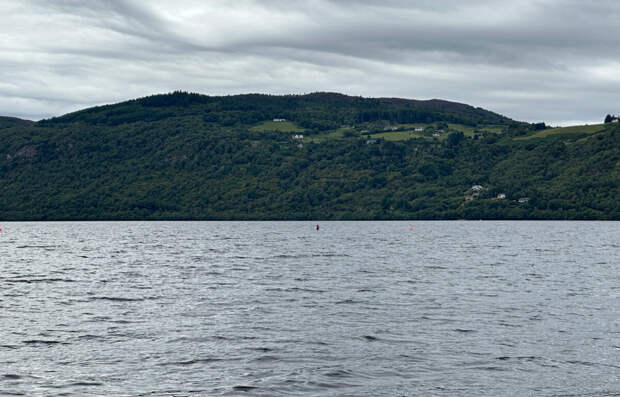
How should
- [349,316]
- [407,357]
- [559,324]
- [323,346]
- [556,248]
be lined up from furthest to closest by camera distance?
[556,248] → [349,316] → [559,324] → [323,346] → [407,357]

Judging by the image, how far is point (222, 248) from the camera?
357ft

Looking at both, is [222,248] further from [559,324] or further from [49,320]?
[559,324]

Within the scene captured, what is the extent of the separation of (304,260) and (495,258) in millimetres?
24806

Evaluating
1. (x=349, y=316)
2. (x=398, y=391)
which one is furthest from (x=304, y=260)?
(x=398, y=391)

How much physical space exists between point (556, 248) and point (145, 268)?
215ft

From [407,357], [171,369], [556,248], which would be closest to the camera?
[171,369]

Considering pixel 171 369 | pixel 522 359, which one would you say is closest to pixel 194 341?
pixel 171 369

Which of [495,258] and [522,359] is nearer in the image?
[522,359]

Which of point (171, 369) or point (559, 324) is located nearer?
point (171, 369)

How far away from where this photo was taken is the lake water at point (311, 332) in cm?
2411

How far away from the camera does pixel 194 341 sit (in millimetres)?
31750

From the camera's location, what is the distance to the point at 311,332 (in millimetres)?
33844

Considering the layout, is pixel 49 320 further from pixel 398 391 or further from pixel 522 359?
pixel 522 359

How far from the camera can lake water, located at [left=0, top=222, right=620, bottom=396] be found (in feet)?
79.1
